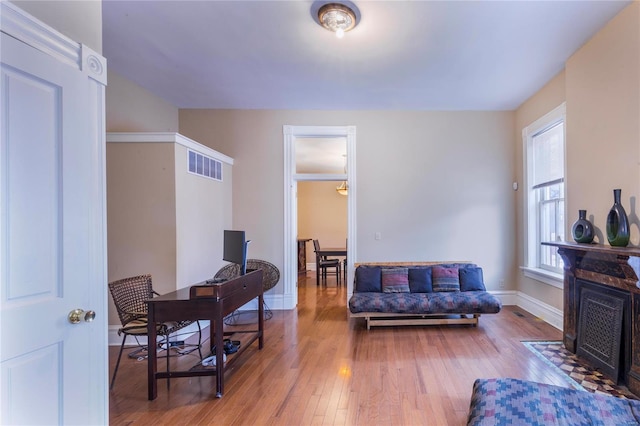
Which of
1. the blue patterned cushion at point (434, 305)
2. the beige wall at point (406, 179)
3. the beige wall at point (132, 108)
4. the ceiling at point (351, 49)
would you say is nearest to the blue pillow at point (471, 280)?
the blue patterned cushion at point (434, 305)

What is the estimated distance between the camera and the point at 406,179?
15.0ft

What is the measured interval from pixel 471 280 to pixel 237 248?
322 centimetres

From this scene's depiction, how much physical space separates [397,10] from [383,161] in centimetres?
239

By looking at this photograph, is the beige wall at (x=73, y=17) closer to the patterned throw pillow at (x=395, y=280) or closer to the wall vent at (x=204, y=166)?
the wall vent at (x=204, y=166)

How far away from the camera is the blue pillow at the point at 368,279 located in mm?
4090

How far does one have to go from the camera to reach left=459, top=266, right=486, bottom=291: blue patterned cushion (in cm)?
401

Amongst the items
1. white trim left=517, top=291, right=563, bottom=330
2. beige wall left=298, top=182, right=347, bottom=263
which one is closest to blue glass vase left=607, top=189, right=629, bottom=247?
white trim left=517, top=291, right=563, bottom=330

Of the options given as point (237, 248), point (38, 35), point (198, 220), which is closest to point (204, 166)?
point (198, 220)

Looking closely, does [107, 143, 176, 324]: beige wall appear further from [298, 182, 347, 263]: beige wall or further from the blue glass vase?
[298, 182, 347, 263]: beige wall

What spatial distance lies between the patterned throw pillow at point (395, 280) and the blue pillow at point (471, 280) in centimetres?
77

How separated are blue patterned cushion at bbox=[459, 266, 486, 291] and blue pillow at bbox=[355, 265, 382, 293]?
115 centimetres

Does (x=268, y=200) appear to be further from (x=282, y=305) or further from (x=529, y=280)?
(x=529, y=280)

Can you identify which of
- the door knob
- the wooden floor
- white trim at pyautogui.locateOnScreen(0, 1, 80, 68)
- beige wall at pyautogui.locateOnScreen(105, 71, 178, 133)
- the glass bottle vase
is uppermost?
beige wall at pyautogui.locateOnScreen(105, 71, 178, 133)

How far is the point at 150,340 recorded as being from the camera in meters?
2.26
